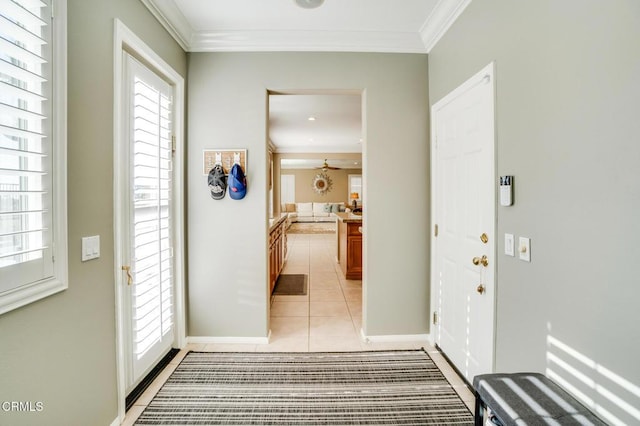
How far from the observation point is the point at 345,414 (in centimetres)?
184

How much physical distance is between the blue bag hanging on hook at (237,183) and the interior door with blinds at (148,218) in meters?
0.49

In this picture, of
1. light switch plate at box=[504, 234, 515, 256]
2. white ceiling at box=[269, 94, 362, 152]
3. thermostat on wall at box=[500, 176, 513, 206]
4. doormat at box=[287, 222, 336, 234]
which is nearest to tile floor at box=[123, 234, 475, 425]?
light switch plate at box=[504, 234, 515, 256]

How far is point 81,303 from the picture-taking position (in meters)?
1.44

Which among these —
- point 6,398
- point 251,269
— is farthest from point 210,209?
point 6,398

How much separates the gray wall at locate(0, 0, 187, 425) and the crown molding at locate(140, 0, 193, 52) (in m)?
0.28

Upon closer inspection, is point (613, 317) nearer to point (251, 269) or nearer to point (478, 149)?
point (478, 149)

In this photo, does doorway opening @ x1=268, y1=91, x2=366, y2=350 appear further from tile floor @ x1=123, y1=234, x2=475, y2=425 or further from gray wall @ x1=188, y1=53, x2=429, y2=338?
gray wall @ x1=188, y1=53, x2=429, y2=338

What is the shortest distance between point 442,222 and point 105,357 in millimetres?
2531

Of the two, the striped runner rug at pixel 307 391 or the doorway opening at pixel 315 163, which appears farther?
the doorway opening at pixel 315 163

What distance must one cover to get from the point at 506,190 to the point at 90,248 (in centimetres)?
228

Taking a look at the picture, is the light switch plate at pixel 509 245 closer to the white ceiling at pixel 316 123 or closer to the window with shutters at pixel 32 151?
the white ceiling at pixel 316 123

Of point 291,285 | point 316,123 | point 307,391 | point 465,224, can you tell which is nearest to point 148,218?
point 307,391

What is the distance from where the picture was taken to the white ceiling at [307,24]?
2172mm

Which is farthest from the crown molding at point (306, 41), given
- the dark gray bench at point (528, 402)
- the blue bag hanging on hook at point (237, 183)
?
the dark gray bench at point (528, 402)
